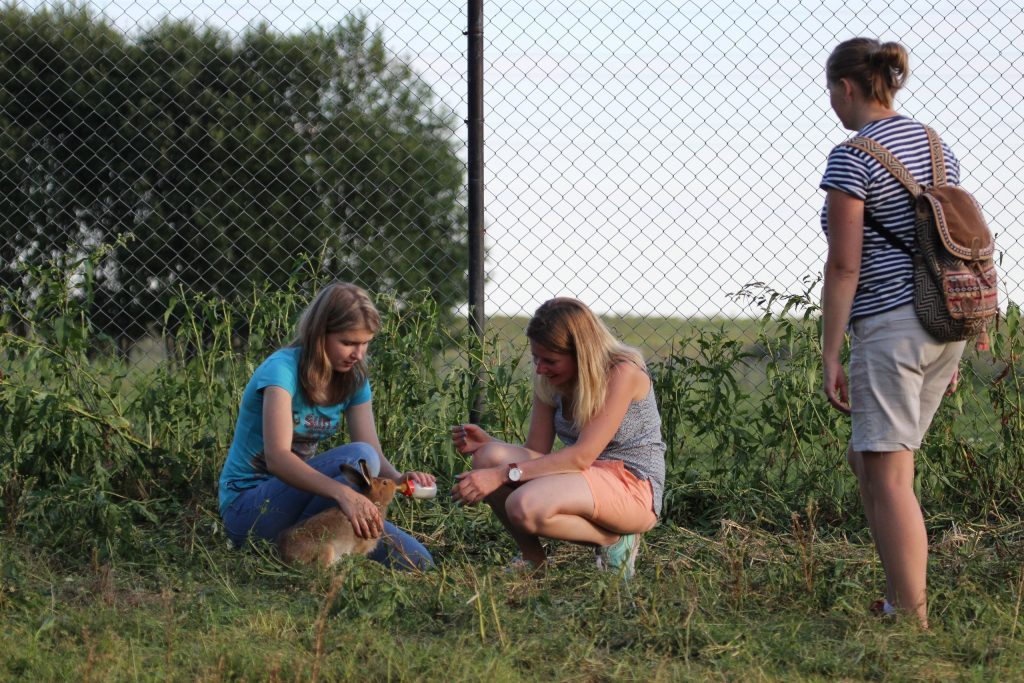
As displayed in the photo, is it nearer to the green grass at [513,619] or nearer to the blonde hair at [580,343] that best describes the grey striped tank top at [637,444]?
the blonde hair at [580,343]

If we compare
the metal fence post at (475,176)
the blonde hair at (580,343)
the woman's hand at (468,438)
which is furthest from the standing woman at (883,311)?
the metal fence post at (475,176)

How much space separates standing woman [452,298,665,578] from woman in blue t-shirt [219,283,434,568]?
296mm

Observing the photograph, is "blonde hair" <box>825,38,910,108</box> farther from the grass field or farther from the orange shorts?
the orange shorts

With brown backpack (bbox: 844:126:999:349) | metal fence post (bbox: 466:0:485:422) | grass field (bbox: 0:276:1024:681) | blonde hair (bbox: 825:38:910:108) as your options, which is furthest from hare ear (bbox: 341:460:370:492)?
blonde hair (bbox: 825:38:910:108)

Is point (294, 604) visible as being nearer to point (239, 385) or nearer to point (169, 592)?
point (169, 592)

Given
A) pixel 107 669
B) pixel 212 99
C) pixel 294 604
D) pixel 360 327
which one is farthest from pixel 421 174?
pixel 107 669

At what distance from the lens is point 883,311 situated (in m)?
3.20

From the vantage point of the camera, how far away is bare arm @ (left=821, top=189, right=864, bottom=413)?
3.16 metres

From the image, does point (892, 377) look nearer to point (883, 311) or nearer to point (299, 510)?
point (883, 311)

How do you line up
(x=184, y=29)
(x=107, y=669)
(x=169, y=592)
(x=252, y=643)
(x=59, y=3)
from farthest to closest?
(x=184, y=29)
(x=59, y=3)
(x=169, y=592)
(x=252, y=643)
(x=107, y=669)

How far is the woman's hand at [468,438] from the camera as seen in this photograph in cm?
402

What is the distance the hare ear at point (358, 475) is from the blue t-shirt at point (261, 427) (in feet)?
1.03

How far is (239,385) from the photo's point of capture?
498 centimetres

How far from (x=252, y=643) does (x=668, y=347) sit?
2547mm
